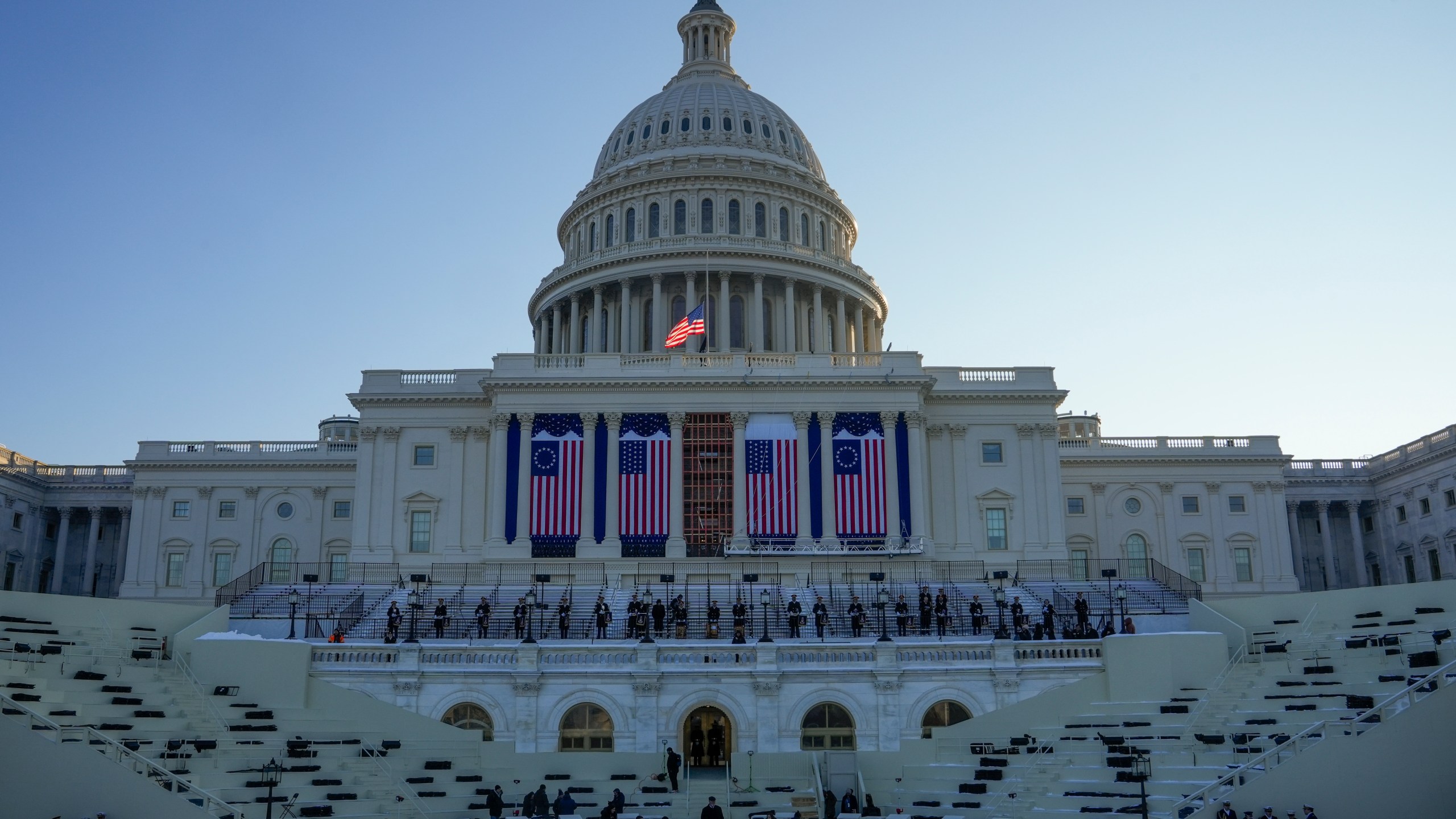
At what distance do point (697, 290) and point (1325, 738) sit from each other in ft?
193

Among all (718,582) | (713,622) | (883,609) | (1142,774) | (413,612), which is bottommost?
(1142,774)

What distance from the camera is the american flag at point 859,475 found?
6756 cm

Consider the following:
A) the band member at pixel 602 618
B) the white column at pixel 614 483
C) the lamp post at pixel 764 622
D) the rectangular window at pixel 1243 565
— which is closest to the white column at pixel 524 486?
the white column at pixel 614 483

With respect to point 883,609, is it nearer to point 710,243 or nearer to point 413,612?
point 413,612

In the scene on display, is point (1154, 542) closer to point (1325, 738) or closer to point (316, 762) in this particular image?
point (1325, 738)

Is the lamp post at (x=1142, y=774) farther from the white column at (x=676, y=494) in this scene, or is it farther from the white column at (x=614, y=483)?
the white column at (x=614, y=483)

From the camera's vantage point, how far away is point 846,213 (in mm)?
101312

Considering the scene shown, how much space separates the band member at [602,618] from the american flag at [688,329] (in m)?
27.0

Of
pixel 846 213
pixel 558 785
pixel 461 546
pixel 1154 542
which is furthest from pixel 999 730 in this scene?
pixel 846 213

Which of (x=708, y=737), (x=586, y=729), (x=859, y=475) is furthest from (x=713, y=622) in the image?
(x=859, y=475)

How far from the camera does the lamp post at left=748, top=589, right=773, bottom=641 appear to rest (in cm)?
4244

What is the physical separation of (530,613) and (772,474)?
2076 cm

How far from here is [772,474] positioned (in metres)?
68.6

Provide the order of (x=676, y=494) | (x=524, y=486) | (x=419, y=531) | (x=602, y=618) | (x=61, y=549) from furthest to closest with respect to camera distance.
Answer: (x=61, y=549) → (x=419, y=531) → (x=524, y=486) → (x=676, y=494) → (x=602, y=618)
